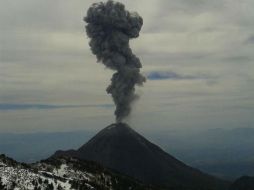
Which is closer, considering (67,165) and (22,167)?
(22,167)

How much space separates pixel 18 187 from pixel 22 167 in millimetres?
20745

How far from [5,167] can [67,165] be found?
133 feet

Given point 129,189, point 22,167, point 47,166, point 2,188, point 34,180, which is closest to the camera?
point 2,188

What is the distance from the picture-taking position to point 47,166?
185500mm

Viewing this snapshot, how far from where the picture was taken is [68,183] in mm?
158375

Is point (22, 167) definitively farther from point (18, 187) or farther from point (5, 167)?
point (18, 187)

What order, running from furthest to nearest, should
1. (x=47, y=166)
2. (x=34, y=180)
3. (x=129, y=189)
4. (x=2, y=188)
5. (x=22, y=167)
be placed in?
1. (x=129, y=189)
2. (x=47, y=166)
3. (x=22, y=167)
4. (x=34, y=180)
5. (x=2, y=188)

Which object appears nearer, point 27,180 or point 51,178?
point 27,180

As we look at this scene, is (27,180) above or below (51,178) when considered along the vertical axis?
below

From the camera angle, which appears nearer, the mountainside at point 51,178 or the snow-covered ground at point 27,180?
the snow-covered ground at point 27,180

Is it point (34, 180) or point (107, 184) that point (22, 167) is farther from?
point (107, 184)

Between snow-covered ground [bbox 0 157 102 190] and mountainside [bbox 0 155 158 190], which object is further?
mountainside [bbox 0 155 158 190]

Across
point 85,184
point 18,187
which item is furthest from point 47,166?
point 18,187

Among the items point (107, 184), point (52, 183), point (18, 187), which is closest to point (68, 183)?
point (52, 183)
